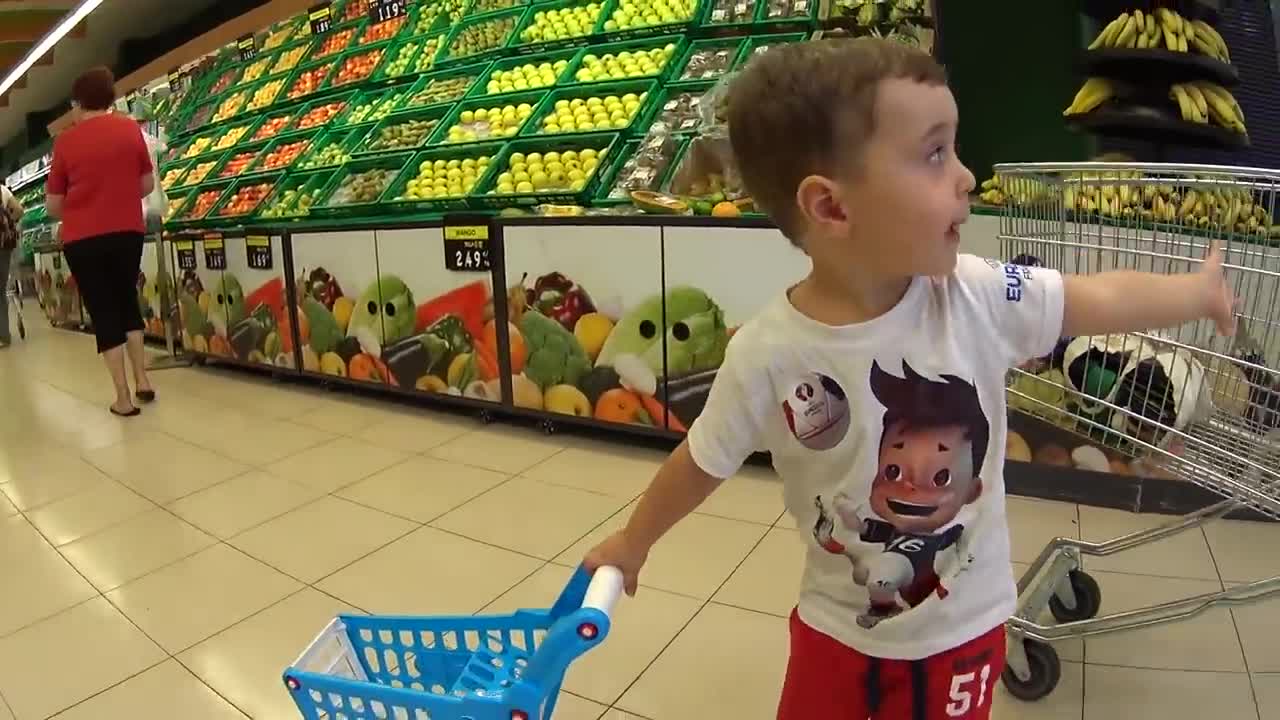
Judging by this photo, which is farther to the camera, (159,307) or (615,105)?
(159,307)

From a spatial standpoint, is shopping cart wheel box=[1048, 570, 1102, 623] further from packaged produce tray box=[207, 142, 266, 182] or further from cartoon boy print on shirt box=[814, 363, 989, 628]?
packaged produce tray box=[207, 142, 266, 182]

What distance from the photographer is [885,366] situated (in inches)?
30.5

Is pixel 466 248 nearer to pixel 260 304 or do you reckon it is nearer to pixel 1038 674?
pixel 260 304

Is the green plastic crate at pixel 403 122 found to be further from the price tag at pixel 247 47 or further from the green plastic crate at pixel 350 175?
the price tag at pixel 247 47

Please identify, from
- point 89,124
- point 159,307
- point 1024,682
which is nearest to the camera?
point 1024,682

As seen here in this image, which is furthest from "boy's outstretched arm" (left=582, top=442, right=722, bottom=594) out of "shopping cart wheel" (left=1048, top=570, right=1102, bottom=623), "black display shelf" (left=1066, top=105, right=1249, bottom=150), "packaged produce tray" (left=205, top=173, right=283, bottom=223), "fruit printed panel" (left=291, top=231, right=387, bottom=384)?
"packaged produce tray" (left=205, top=173, right=283, bottom=223)

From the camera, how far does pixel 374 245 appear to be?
3.77 metres

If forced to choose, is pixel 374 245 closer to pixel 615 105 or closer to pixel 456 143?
pixel 456 143

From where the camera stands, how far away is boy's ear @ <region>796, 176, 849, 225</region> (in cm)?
72

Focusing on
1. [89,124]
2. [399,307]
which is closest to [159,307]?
[89,124]

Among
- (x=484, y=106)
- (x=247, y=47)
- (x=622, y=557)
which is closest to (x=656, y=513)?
(x=622, y=557)

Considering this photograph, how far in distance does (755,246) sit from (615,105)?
139 centimetres

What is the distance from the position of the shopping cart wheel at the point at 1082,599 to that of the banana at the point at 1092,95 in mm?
1565

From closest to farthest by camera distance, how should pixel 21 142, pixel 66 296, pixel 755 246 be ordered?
pixel 755 246 → pixel 66 296 → pixel 21 142
